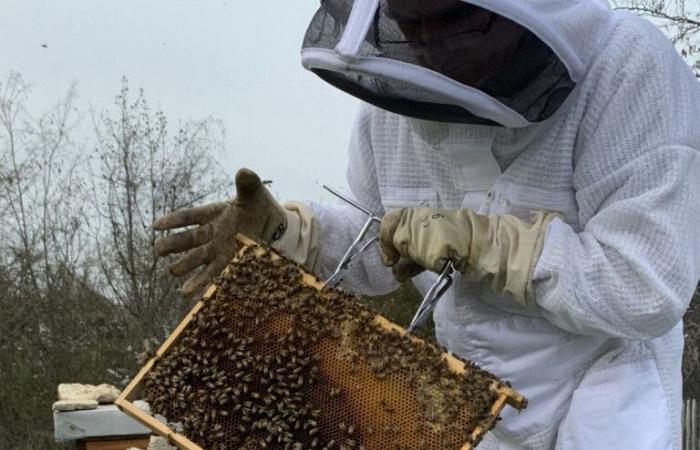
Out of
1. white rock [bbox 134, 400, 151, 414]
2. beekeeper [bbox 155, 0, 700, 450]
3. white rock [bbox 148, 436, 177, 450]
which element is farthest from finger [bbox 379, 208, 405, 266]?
white rock [bbox 148, 436, 177, 450]

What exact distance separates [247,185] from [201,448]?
0.86 metres

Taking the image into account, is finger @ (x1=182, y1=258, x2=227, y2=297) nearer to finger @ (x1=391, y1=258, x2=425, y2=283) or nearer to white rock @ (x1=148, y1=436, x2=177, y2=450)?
finger @ (x1=391, y1=258, x2=425, y2=283)

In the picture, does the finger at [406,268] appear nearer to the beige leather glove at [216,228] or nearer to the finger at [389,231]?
the finger at [389,231]

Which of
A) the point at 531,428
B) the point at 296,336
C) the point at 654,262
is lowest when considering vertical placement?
the point at 531,428

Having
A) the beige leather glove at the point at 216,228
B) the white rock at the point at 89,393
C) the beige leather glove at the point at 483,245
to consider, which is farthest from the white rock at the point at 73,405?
the beige leather glove at the point at 483,245

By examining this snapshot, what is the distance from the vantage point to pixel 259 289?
8.00ft

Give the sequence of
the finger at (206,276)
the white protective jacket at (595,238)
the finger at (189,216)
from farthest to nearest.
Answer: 1. the finger at (206,276)
2. the finger at (189,216)
3. the white protective jacket at (595,238)

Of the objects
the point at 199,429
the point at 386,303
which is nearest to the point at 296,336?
the point at 199,429

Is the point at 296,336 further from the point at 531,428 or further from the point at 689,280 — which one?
the point at 689,280

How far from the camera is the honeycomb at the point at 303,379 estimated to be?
6.97 ft

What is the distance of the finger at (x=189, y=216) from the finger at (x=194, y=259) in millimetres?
84

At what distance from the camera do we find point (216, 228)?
2.69 metres

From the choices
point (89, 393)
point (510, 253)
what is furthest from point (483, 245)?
point (89, 393)

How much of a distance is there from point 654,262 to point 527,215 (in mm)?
395
